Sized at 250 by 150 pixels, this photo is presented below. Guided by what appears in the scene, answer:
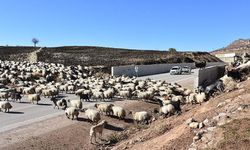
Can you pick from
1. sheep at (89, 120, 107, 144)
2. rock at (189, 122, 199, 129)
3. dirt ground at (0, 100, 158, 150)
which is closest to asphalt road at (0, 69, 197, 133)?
dirt ground at (0, 100, 158, 150)

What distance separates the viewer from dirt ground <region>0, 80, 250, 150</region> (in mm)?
18172

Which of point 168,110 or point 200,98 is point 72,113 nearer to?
point 168,110

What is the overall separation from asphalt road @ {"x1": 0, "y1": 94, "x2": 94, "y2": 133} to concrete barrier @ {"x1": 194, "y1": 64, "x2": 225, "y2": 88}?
15.7 m

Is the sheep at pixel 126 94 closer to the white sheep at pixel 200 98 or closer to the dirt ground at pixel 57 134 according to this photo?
the white sheep at pixel 200 98

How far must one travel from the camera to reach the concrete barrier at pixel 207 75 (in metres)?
50.4

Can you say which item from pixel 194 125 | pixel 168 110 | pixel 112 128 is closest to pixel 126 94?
pixel 168 110

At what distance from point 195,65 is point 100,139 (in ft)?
265

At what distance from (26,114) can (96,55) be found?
7318cm

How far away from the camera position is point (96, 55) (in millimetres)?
106812

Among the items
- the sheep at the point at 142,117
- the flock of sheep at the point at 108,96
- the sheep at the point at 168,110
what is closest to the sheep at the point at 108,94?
the flock of sheep at the point at 108,96

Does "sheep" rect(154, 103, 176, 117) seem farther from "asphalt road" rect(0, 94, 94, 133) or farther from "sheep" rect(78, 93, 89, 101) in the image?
"sheep" rect(78, 93, 89, 101)

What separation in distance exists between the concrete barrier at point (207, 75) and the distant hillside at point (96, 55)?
3637cm

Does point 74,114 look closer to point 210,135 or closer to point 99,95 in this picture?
point 99,95

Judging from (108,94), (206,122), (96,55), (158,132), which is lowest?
(158,132)
